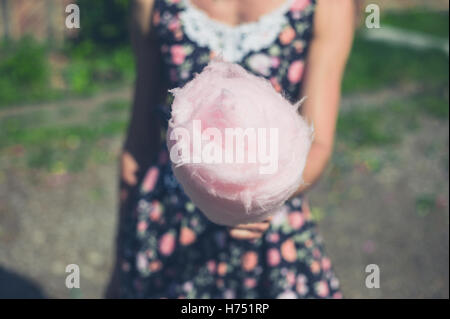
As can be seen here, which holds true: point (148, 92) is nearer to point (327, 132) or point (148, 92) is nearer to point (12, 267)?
point (327, 132)

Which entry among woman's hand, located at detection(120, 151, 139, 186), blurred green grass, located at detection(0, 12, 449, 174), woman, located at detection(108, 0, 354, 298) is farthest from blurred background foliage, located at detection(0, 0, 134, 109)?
woman, located at detection(108, 0, 354, 298)

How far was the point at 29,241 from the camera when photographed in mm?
3660

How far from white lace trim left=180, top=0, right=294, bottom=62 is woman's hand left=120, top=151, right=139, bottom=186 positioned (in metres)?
0.52

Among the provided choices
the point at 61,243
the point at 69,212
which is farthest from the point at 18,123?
the point at 61,243

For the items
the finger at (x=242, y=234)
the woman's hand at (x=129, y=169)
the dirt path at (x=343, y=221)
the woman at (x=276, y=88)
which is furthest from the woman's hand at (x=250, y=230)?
the dirt path at (x=343, y=221)

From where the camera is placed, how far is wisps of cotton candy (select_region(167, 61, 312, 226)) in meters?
1.11

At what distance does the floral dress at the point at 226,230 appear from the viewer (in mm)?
1547

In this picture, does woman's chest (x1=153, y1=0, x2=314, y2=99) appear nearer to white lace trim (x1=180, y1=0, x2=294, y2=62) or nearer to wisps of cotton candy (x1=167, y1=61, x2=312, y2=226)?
white lace trim (x1=180, y1=0, x2=294, y2=62)

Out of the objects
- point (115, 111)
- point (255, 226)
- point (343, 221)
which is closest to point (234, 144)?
point (255, 226)

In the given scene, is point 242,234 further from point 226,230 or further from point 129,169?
point 129,169

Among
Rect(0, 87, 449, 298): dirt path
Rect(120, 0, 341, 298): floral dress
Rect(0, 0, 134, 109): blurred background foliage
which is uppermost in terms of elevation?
Rect(0, 0, 134, 109): blurred background foliage

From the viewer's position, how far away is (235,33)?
156 cm

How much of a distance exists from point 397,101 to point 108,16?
3715 mm

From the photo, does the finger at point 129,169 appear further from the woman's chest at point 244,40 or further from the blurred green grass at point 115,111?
the blurred green grass at point 115,111
